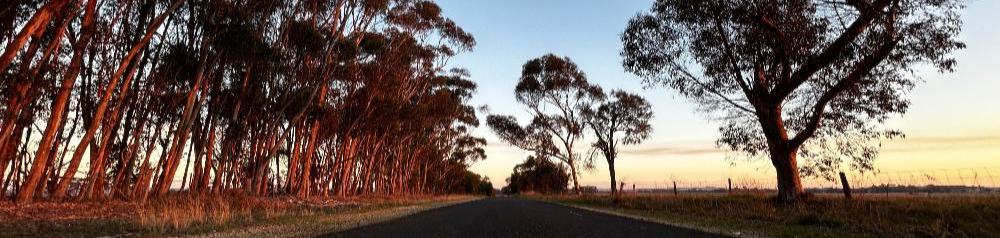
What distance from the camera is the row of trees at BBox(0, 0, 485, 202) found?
44.2 feet

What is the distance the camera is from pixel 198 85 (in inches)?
675

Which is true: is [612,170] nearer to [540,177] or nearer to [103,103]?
[103,103]

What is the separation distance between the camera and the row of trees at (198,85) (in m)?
13.5

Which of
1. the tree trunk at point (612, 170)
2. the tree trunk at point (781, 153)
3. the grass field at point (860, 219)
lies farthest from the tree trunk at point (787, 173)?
the tree trunk at point (612, 170)

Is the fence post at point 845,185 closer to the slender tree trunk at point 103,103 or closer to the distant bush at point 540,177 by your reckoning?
the slender tree trunk at point 103,103

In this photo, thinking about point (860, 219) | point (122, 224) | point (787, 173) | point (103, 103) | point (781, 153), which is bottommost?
point (122, 224)

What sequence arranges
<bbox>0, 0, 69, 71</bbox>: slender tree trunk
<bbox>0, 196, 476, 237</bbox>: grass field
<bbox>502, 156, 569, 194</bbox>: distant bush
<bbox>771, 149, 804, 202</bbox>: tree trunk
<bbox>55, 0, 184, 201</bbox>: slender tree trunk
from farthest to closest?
<bbox>502, 156, 569, 194</bbox>: distant bush < <bbox>771, 149, 804, 202</bbox>: tree trunk < <bbox>55, 0, 184, 201</bbox>: slender tree trunk < <bbox>0, 0, 69, 71</bbox>: slender tree trunk < <bbox>0, 196, 476, 237</bbox>: grass field

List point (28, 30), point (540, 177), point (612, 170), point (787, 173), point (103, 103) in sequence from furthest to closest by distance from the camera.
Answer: point (540, 177) < point (612, 170) < point (787, 173) < point (103, 103) < point (28, 30)

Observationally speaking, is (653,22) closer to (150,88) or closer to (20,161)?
(150,88)

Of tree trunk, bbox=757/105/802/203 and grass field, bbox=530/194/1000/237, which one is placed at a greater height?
tree trunk, bbox=757/105/802/203

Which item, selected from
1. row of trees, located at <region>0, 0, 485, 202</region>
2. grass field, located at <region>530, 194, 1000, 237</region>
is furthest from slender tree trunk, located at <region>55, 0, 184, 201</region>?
grass field, located at <region>530, 194, 1000, 237</region>

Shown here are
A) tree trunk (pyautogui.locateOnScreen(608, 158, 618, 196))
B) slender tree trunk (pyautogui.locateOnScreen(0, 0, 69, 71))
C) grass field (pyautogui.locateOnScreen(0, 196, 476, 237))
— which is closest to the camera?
grass field (pyautogui.locateOnScreen(0, 196, 476, 237))

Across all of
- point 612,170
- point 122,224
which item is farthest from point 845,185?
point 612,170

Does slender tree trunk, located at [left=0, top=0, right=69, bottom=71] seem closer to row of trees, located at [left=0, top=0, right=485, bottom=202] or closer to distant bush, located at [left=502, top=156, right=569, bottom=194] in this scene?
row of trees, located at [left=0, top=0, right=485, bottom=202]
